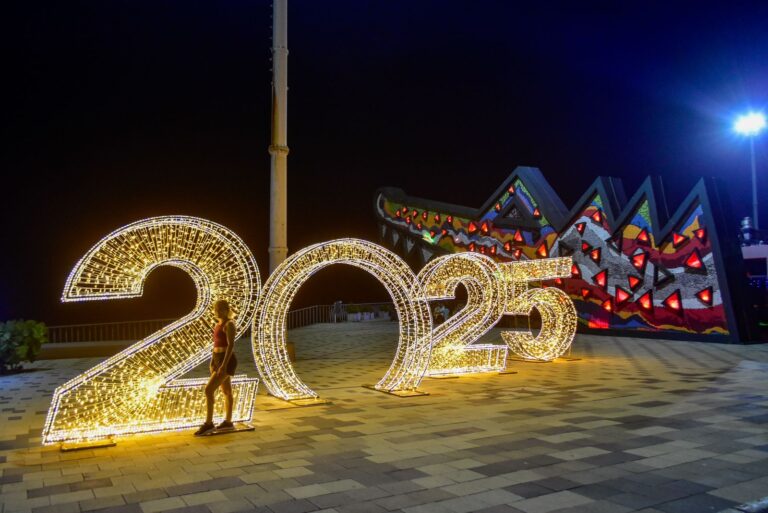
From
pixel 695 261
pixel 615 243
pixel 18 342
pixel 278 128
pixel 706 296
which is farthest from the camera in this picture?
pixel 615 243

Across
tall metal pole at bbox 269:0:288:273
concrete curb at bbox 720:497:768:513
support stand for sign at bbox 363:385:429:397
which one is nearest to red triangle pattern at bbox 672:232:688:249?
support stand for sign at bbox 363:385:429:397

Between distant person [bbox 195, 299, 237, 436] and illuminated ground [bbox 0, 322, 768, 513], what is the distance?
30cm

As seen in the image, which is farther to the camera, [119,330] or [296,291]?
[119,330]

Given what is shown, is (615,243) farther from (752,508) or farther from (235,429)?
(752,508)

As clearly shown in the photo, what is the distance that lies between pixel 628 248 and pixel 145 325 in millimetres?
18962

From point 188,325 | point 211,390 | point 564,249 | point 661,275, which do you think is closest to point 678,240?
point 661,275

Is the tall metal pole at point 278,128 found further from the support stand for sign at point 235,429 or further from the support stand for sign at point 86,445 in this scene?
the support stand for sign at point 86,445

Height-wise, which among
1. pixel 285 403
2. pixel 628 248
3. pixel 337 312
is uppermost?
pixel 628 248

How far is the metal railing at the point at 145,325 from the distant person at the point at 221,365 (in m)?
14.9

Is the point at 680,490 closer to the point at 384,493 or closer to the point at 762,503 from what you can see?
the point at 762,503

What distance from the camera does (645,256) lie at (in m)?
22.8

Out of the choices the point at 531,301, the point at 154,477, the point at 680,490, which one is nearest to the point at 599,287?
the point at 531,301

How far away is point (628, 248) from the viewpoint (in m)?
23.5

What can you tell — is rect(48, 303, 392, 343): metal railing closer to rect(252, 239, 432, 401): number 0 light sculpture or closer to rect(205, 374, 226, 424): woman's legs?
rect(252, 239, 432, 401): number 0 light sculpture
